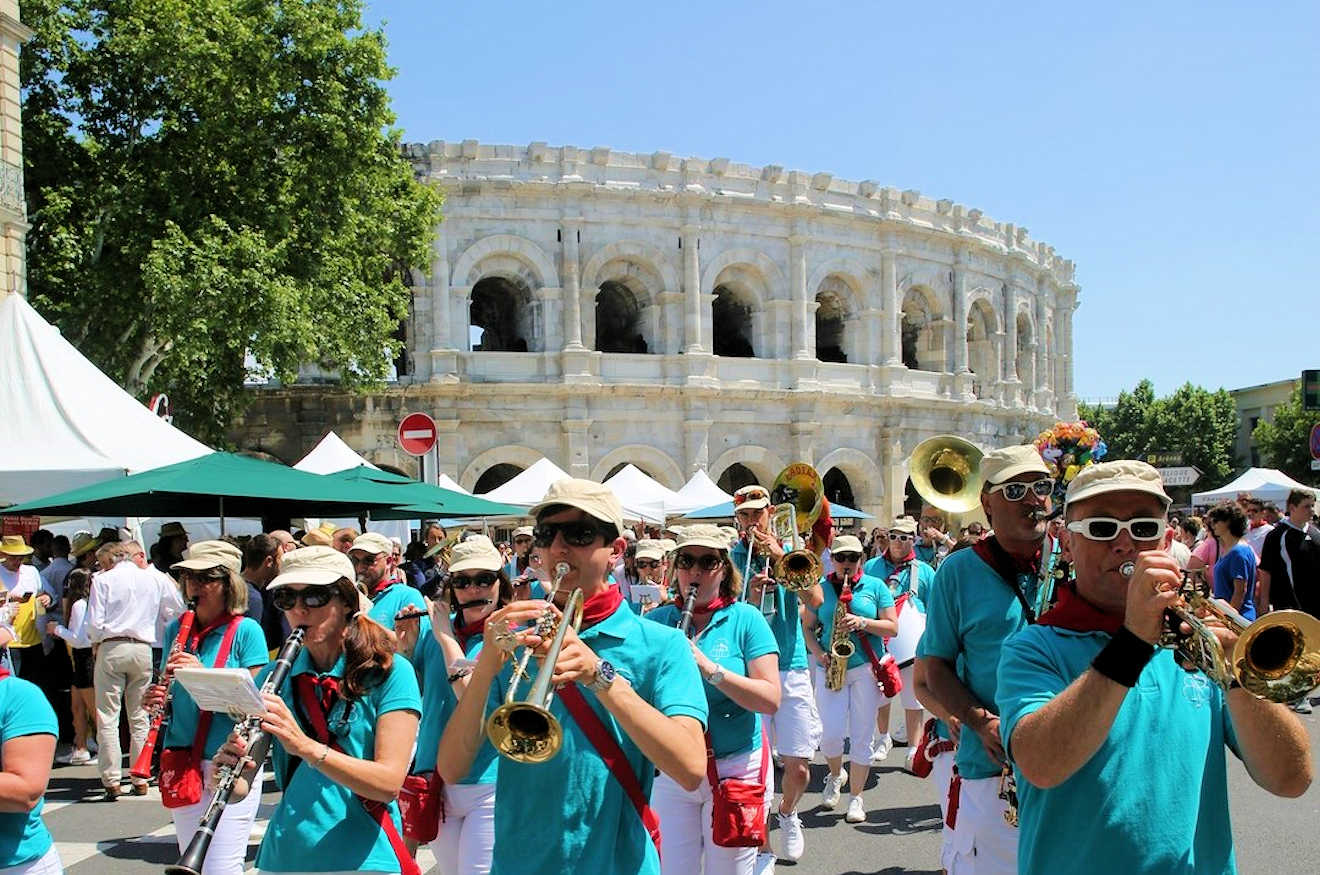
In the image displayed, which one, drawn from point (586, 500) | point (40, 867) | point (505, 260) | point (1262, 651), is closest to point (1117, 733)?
point (1262, 651)

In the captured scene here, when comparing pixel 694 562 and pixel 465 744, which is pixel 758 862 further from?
pixel 465 744

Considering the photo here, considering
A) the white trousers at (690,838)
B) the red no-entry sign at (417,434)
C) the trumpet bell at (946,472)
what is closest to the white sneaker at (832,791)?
the trumpet bell at (946,472)

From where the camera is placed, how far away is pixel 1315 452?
15.2 m

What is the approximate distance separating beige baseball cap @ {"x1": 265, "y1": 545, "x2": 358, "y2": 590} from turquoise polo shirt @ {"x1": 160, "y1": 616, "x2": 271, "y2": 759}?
3.12 feet

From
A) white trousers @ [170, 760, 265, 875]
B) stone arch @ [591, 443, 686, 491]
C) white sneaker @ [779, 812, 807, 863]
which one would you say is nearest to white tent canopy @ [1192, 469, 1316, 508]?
stone arch @ [591, 443, 686, 491]

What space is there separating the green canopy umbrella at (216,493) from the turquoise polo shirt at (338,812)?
6.59 meters

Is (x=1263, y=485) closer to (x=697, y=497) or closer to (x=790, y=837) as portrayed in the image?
(x=697, y=497)

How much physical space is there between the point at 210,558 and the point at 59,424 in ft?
24.4

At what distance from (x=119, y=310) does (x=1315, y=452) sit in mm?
20541

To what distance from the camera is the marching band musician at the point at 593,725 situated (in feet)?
9.68

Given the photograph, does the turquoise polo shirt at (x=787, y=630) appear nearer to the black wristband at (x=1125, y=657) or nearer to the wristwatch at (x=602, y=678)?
the wristwatch at (x=602, y=678)

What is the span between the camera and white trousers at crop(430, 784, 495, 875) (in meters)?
4.92

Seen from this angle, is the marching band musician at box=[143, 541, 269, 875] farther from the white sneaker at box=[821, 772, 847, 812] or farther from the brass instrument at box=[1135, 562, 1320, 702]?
the white sneaker at box=[821, 772, 847, 812]

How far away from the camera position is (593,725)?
10.1ft
